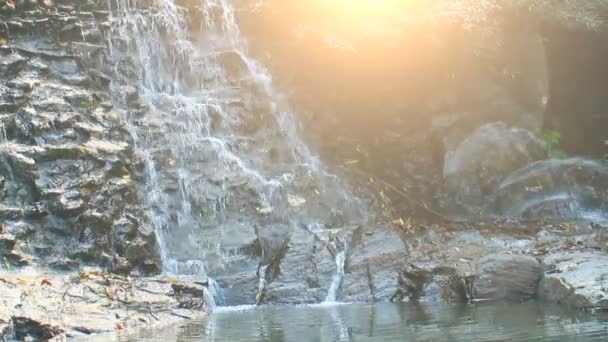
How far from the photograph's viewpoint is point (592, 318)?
7199 millimetres

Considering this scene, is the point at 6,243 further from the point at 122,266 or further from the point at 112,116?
the point at 112,116

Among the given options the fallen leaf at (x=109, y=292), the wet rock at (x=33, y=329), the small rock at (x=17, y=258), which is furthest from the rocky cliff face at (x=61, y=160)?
the wet rock at (x=33, y=329)

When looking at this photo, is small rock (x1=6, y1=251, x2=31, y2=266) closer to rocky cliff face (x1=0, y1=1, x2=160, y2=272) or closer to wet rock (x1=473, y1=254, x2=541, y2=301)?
rocky cliff face (x1=0, y1=1, x2=160, y2=272)

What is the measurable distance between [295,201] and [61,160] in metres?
4.65

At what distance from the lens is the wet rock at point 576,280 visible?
7.98m

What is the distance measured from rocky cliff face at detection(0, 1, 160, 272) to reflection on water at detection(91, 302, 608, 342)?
2671mm

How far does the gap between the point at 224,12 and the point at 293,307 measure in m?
9.08

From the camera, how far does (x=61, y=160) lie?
38.1 ft

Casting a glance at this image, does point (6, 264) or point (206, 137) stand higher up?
point (206, 137)

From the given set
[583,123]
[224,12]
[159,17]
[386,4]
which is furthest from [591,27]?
[159,17]

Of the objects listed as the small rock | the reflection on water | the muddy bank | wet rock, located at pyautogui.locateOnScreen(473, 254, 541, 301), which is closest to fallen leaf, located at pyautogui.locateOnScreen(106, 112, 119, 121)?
the small rock

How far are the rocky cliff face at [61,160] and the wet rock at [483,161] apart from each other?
279 inches

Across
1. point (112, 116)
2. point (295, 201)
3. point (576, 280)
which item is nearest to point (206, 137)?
point (112, 116)

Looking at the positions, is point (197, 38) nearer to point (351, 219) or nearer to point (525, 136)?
point (351, 219)
